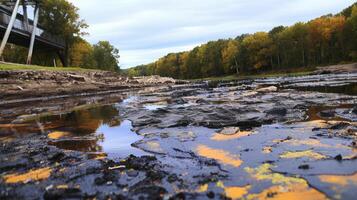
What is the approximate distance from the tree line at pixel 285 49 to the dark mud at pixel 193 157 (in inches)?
2479

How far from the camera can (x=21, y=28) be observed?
43.0 metres

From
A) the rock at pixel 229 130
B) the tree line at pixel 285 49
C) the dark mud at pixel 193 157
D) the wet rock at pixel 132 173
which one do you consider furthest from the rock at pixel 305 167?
the tree line at pixel 285 49

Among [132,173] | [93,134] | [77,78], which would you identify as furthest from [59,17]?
[132,173]

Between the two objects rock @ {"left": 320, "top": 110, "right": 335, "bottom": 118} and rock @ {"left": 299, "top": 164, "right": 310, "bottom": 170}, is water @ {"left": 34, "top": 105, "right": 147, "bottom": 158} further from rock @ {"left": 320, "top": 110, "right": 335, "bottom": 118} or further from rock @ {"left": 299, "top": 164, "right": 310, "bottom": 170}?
rock @ {"left": 320, "top": 110, "right": 335, "bottom": 118}

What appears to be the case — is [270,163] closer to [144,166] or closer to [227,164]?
[227,164]

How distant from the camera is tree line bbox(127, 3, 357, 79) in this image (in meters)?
72.4

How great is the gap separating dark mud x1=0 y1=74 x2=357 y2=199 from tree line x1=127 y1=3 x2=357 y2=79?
207ft

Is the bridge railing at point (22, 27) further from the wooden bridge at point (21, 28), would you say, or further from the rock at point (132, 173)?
the rock at point (132, 173)

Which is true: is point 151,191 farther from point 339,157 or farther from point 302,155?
point 339,157

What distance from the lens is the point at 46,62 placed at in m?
66.3

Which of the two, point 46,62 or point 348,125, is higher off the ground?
point 46,62

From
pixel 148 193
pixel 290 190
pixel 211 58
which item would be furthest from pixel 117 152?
pixel 211 58

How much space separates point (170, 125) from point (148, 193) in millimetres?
5972

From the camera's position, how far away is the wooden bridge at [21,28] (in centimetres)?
3647
